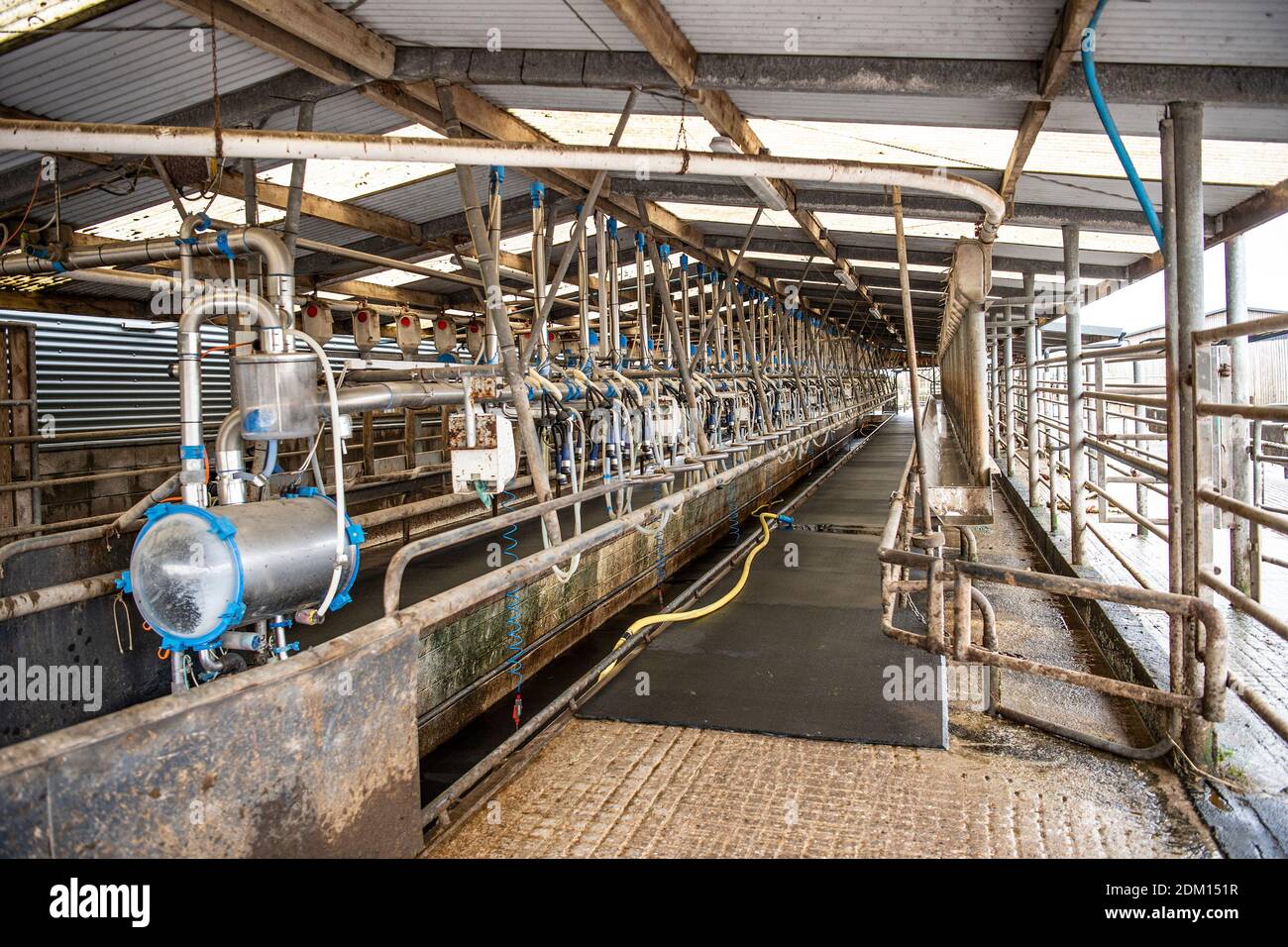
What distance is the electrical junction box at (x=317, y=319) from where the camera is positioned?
7449mm

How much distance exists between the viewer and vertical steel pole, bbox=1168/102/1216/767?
2801 millimetres

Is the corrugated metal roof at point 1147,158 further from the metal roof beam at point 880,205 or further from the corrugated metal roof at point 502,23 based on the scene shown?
the corrugated metal roof at point 502,23

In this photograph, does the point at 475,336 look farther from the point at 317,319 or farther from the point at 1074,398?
the point at 1074,398

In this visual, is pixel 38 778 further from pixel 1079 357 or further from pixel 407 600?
pixel 1079 357

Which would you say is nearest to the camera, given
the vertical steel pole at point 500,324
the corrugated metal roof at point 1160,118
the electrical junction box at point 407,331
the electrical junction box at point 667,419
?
the corrugated metal roof at point 1160,118

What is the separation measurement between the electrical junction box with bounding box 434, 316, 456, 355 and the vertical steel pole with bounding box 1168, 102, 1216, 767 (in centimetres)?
754

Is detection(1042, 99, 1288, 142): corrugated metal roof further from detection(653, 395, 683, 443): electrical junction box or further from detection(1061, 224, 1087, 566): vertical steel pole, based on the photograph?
detection(653, 395, 683, 443): electrical junction box

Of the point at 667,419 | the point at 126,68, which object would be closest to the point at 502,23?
the point at 126,68

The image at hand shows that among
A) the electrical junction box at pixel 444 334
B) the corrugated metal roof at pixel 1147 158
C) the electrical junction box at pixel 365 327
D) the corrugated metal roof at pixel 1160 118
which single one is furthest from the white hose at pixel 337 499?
the electrical junction box at pixel 444 334

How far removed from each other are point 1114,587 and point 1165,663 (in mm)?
1232

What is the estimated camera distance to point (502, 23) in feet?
12.5

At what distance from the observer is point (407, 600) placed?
498 cm

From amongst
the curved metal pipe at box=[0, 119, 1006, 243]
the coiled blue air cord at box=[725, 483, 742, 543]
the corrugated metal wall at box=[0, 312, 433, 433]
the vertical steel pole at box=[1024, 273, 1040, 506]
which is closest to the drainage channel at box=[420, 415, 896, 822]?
the coiled blue air cord at box=[725, 483, 742, 543]

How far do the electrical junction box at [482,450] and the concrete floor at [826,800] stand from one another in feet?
4.03
